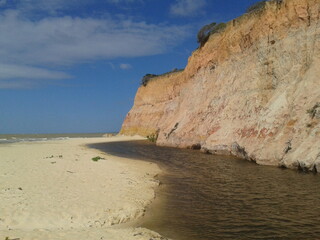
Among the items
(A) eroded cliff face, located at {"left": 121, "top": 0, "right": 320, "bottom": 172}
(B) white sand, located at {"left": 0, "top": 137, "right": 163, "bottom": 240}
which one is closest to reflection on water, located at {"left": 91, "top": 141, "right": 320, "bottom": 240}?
(B) white sand, located at {"left": 0, "top": 137, "right": 163, "bottom": 240}

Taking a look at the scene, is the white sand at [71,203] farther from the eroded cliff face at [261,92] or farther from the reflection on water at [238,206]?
the eroded cliff face at [261,92]

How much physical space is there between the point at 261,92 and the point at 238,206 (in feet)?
47.5

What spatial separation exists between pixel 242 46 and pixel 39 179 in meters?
21.5

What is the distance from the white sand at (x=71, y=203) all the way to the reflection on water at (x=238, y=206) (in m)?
0.85

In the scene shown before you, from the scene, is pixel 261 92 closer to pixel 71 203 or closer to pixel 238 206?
pixel 238 206

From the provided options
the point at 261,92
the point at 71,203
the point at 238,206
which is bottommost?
the point at 71,203

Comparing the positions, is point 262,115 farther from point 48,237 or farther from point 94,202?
point 48,237

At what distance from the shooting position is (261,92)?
868 inches

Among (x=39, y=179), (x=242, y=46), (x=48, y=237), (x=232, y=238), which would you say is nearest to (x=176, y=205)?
(x=232, y=238)

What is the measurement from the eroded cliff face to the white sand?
7887mm

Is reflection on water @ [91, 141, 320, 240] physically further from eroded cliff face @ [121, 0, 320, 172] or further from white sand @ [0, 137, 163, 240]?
eroded cliff face @ [121, 0, 320, 172]

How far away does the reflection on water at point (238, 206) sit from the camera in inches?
289

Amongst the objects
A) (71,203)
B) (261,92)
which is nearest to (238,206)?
(71,203)

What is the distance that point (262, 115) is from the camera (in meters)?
19.5
